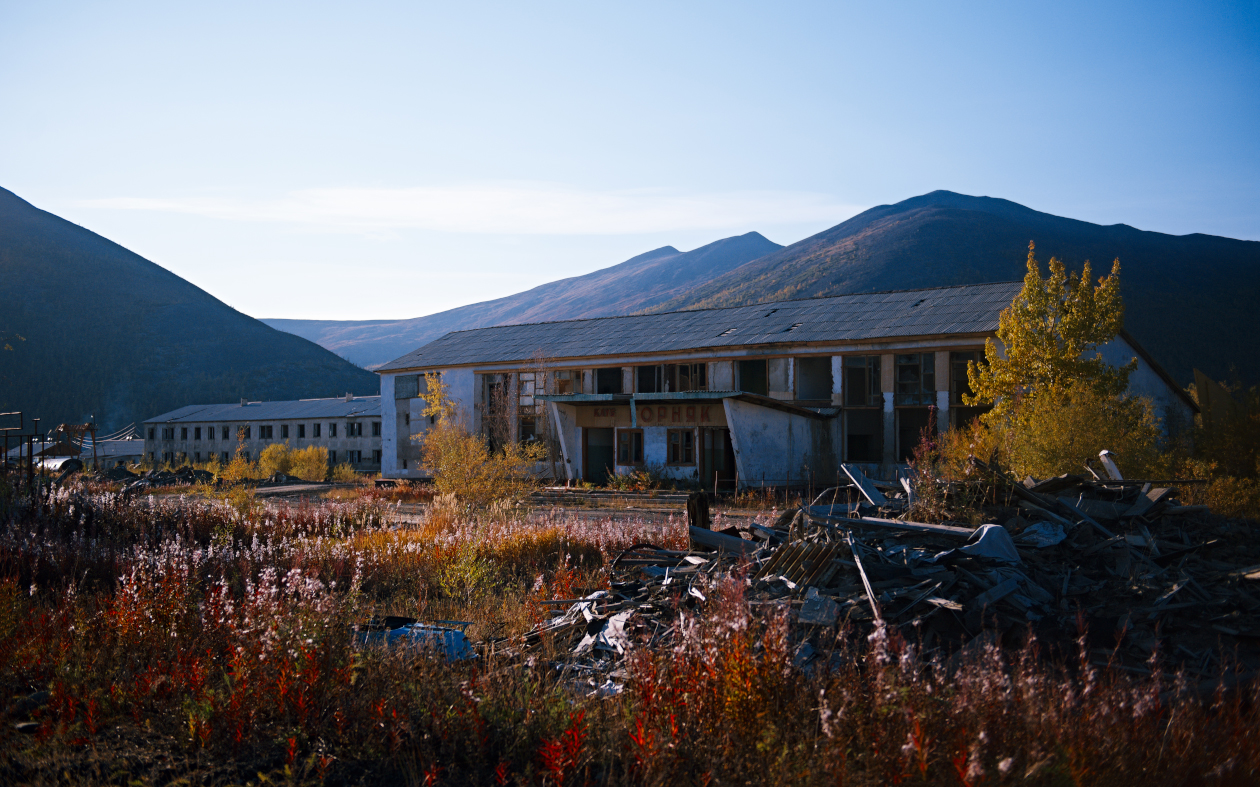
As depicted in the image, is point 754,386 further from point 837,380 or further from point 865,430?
point 865,430

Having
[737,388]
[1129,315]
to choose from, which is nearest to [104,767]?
[737,388]

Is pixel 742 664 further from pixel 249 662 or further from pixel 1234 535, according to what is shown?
pixel 1234 535

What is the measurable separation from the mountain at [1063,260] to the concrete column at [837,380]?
243ft

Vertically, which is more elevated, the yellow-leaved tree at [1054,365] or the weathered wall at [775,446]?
the yellow-leaved tree at [1054,365]

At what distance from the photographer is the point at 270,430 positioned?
6650 cm

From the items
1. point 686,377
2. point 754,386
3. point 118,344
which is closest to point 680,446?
point 686,377

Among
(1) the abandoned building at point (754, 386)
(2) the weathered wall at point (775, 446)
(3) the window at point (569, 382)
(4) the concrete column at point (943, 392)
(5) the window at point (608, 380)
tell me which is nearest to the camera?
(2) the weathered wall at point (775, 446)

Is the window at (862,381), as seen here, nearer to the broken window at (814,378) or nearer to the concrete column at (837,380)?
the concrete column at (837,380)

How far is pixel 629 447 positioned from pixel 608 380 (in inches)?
262

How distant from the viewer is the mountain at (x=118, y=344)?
89562mm

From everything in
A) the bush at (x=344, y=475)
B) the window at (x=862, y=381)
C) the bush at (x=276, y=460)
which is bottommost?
the bush at (x=344, y=475)

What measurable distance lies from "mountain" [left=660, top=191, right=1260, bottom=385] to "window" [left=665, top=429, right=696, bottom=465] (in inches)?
3100

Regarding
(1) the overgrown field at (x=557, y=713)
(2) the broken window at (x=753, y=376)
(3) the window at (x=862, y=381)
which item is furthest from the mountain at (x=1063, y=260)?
(1) the overgrown field at (x=557, y=713)

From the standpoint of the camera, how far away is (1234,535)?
8.77 metres
